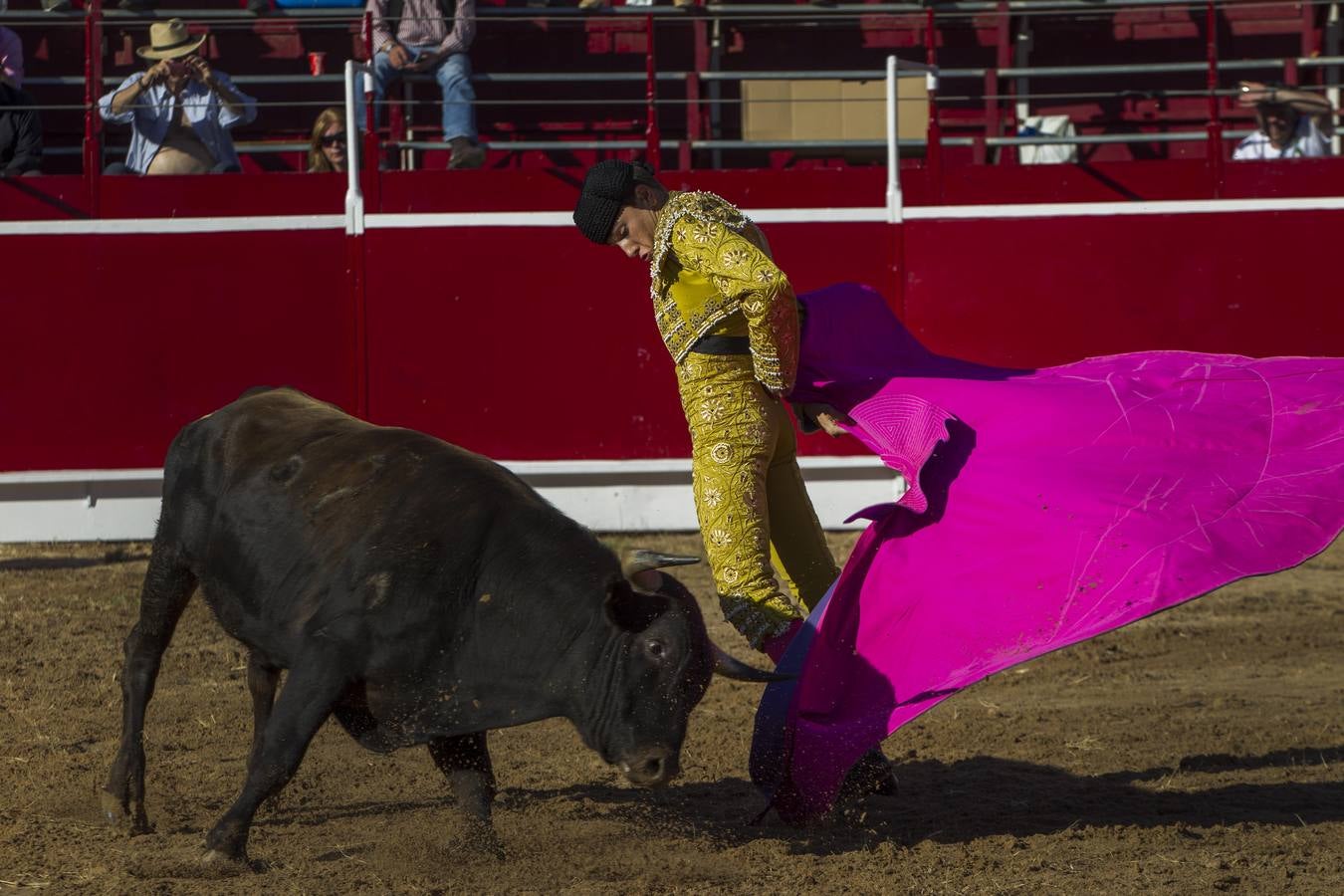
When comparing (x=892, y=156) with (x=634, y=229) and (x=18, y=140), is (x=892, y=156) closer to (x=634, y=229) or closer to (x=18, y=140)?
(x=18, y=140)

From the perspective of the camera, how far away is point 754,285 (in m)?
3.44

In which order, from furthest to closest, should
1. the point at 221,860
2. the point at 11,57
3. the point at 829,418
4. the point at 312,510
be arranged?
the point at 11,57
the point at 829,418
the point at 312,510
the point at 221,860

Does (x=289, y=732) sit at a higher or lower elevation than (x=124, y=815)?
higher

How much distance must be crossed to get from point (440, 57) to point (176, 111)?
1.21 m

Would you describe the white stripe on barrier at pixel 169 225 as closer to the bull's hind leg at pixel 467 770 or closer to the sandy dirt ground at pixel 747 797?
the sandy dirt ground at pixel 747 797

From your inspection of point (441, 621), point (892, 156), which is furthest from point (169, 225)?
point (441, 621)

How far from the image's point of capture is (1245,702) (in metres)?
4.86

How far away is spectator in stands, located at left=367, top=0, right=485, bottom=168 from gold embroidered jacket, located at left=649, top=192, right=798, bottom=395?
4499mm

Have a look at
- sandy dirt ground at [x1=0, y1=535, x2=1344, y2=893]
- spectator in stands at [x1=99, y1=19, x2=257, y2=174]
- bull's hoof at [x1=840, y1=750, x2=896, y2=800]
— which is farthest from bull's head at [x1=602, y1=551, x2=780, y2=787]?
spectator in stands at [x1=99, y1=19, x2=257, y2=174]

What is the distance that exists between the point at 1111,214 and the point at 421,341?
122 inches

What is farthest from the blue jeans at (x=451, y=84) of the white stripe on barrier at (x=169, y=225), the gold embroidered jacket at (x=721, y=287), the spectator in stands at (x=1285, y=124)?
the gold embroidered jacket at (x=721, y=287)

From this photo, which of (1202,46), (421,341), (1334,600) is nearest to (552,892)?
(1334,600)

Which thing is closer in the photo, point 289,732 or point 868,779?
point 289,732

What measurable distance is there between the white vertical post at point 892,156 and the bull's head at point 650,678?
4.90 metres
